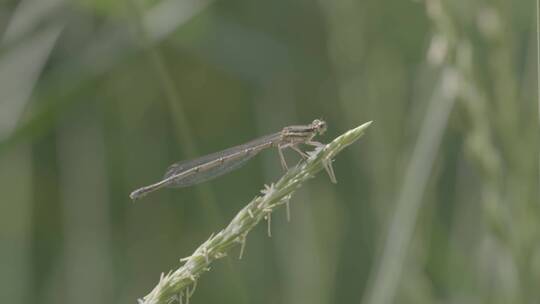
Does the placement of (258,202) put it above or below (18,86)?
below

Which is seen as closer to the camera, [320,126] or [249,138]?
[320,126]

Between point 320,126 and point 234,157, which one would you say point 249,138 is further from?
point 320,126

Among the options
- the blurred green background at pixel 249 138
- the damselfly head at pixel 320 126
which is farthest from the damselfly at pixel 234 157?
the blurred green background at pixel 249 138

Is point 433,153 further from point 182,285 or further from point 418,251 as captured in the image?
point 182,285

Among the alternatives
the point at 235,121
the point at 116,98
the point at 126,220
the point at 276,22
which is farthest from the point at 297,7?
the point at 126,220

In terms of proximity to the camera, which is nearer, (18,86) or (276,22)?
(18,86)

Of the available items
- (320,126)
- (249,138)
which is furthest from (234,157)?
(249,138)
